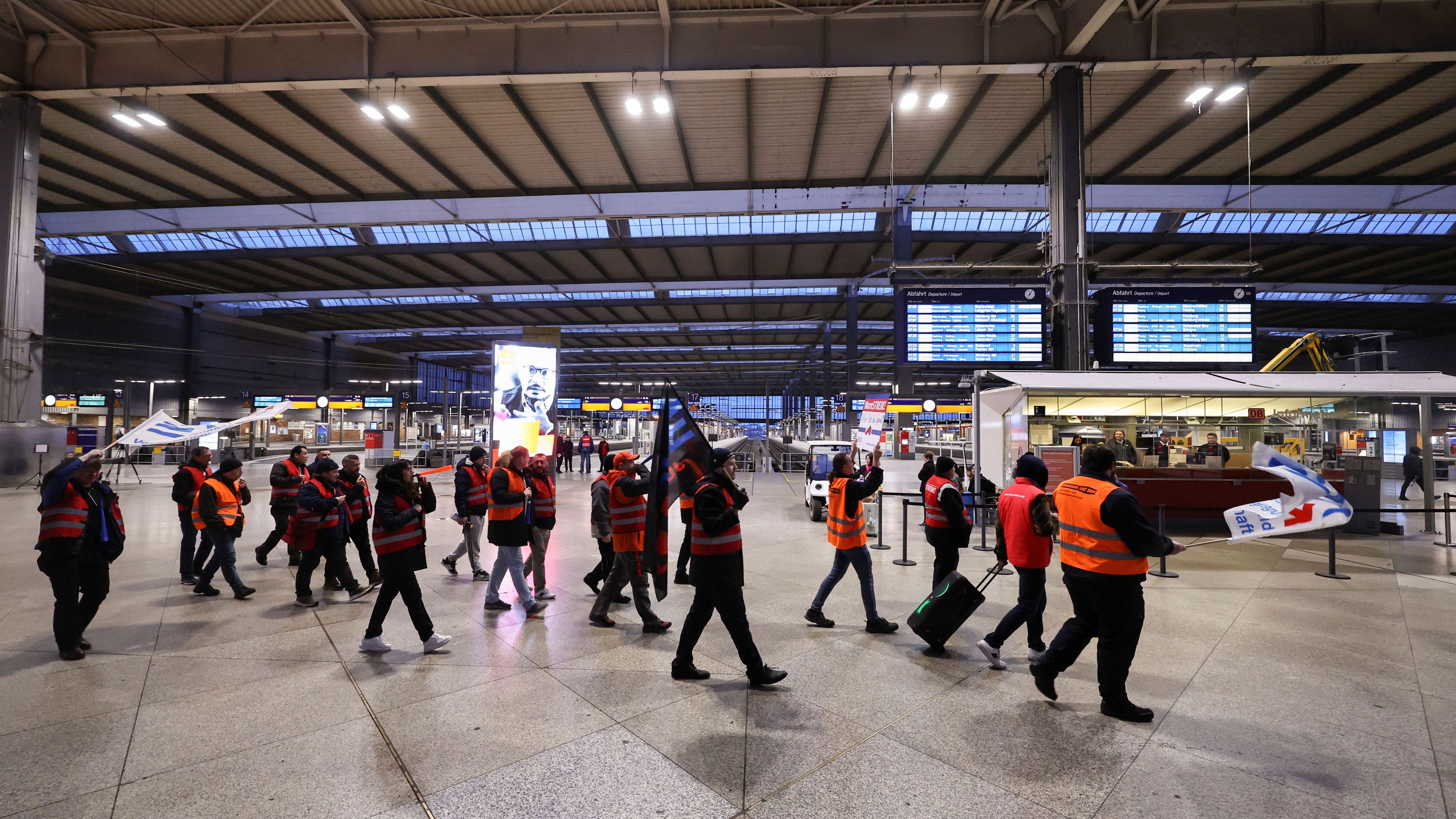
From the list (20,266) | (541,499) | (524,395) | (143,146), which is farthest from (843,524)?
(20,266)

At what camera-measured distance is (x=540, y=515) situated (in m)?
6.57

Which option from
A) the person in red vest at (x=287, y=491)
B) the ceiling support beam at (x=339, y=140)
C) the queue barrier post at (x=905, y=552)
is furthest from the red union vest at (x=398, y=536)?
the ceiling support beam at (x=339, y=140)

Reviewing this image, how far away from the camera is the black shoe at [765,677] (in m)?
4.46

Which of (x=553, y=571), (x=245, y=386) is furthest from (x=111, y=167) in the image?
(x=245, y=386)

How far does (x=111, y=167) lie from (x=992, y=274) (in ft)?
101

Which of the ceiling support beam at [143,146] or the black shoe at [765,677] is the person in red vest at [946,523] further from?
the ceiling support beam at [143,146]

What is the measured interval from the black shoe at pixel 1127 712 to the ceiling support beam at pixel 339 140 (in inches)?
698

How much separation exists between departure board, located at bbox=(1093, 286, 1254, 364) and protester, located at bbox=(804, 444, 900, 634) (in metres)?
8.98

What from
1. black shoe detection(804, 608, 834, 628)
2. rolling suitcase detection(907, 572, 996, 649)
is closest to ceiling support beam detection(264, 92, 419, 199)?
black shoe detection(804, 608, 834, 628)

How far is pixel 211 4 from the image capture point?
36.9ft

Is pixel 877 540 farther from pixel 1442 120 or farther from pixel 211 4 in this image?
pixel 1442 120

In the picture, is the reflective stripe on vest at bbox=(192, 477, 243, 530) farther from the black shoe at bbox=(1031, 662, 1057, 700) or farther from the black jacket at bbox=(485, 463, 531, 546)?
the black shoe at bbox=(1031, 662, 1057, 700)

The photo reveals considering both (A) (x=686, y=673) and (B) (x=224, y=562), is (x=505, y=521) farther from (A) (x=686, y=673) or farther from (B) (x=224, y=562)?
(B) (x=224, y=562)

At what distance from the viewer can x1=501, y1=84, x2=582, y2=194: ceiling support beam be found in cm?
1355
